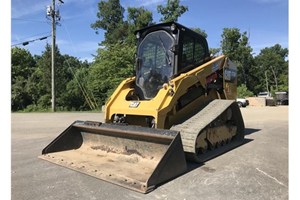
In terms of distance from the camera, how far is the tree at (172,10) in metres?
36.0

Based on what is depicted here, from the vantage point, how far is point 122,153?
5492mm

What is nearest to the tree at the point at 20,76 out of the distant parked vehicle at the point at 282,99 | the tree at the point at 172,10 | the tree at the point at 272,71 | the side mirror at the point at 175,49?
the tree at the point at 172,10

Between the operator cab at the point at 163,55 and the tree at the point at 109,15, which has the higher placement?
the tree at the point at 109,15

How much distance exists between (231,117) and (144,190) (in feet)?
12.8

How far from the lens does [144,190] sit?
12.8 ft

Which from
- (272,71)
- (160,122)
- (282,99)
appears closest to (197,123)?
(160,122)

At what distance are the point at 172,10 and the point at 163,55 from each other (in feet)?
104

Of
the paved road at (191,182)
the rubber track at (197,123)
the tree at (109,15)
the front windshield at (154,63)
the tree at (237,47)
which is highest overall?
the tree at (109,15)

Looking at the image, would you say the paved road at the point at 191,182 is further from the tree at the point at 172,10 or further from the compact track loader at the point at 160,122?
the tree at the point at 172,10

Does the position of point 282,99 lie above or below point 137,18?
below

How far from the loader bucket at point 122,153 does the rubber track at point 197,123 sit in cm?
47

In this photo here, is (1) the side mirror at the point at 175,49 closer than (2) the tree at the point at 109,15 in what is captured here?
Yes

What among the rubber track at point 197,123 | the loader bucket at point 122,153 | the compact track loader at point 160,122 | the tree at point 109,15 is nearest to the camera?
the loader bucket at point 122,153

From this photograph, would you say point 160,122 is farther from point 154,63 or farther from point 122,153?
point 154,63
